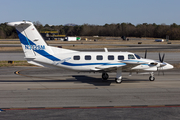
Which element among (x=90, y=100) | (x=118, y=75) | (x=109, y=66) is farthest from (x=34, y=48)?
(x=90, y=100)

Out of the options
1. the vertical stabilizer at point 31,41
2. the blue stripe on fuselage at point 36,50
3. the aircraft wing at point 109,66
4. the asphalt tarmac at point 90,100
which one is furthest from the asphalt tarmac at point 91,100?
the vertical stabilizer at point 31,41

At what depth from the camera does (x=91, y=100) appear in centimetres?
1395

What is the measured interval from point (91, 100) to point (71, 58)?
21.3 feet

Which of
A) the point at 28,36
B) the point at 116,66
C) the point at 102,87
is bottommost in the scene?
the point at 102,87

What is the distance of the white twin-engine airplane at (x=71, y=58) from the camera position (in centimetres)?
1911

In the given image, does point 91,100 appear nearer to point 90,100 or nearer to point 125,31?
point 90,100

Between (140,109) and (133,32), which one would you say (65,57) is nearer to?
(140,109)

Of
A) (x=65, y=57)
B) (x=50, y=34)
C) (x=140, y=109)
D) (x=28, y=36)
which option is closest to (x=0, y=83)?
(x=28, y=36)

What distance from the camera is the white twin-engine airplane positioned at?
19.1 metres

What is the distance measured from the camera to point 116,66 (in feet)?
61.5

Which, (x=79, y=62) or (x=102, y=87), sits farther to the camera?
(x=79, y=62)

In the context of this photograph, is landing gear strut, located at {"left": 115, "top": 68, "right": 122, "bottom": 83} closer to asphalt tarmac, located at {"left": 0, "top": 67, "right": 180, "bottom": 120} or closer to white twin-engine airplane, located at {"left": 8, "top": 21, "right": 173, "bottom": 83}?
white twin-engine airplane, located at {"left": 8, "top": 21, "right": 173, "bottom": 83}

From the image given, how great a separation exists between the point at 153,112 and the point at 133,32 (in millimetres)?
156208

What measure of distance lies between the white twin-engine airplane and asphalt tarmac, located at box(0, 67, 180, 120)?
4.70 ft
